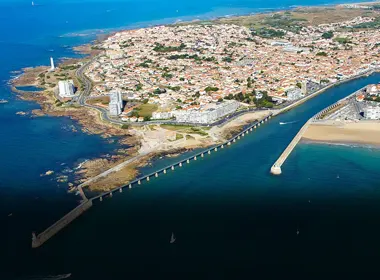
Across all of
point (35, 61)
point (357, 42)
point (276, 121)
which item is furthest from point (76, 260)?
point (357, 42)

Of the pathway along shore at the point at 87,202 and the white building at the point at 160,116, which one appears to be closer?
the pathway along shore at the point at 87,202

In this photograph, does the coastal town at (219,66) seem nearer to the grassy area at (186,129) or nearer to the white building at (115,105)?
the white building at (115,105)

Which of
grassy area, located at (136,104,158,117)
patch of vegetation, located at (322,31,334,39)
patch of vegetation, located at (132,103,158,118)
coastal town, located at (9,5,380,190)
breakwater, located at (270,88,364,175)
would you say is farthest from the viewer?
patch of vegetation, located at (322,31,334,39)

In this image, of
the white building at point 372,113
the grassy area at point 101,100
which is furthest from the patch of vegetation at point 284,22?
the white building at point 372,113

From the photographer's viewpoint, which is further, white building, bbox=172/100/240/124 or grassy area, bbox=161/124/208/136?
white building, bbox=172/100/240/124

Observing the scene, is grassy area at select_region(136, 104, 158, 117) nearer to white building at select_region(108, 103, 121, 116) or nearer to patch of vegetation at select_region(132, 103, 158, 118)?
patch of vegetation at select_region(132, 103, 158, 118)

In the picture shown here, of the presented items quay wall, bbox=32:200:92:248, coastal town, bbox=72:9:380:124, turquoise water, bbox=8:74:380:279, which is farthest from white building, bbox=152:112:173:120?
quay wall, bbox=32:200:92:248
